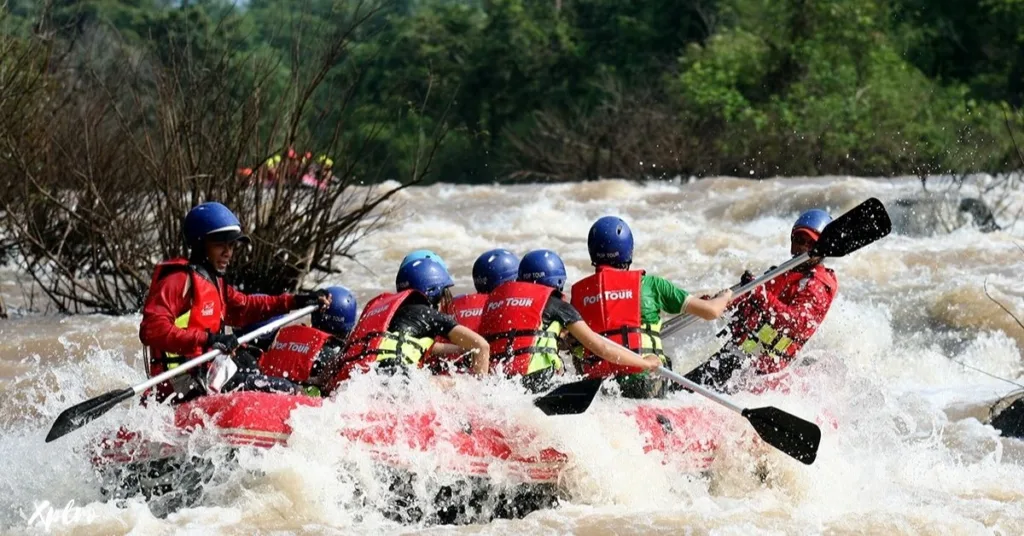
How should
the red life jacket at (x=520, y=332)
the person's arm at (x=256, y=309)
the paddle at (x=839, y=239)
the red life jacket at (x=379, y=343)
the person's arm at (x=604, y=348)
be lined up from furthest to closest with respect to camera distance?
1. the paddle at (x=839, y=239)
2. the person's arm at (x=256, y=309)
3. the red life jacket at (x=520, y=332)
4. the person's arm at (x=604, y=348)
5. the red life jacket at (x=379, y=343)

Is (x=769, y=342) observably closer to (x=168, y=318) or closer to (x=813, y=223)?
(x=813, y=223)

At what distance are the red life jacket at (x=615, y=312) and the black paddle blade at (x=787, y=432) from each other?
67 centimetres

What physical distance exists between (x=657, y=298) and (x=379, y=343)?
139 cm

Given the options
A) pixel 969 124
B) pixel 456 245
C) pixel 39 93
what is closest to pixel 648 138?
pixel 969 124

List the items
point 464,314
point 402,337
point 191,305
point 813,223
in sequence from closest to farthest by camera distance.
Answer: point 191,305 < point 402,337 < point 464,314 < point 813,223

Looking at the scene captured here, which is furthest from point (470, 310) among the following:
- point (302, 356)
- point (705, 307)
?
point (705, 307)

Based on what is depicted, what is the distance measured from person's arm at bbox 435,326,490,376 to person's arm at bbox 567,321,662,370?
1.39ft

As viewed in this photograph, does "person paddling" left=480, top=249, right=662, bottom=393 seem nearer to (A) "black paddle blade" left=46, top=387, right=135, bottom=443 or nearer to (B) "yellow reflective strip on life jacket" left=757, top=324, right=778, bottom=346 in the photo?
(B) "yellow reflective strip on life jacket" left=757, top=324, right=778, bottom=346

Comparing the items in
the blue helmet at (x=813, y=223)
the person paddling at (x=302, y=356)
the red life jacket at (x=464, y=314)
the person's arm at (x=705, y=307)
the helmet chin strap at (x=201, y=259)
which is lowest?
the person paddling at (x=302, y=356)

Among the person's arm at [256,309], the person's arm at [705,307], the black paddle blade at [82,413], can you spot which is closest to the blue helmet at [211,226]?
the person's arm at [256,309]

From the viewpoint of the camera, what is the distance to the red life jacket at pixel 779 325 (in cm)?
779

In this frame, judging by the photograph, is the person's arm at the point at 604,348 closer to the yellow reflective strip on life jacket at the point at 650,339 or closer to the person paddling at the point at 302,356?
the yellow reflective strip on life jacket at the point at 650,339

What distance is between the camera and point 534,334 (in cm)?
687

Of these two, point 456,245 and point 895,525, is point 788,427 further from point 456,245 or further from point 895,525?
point 456,245
